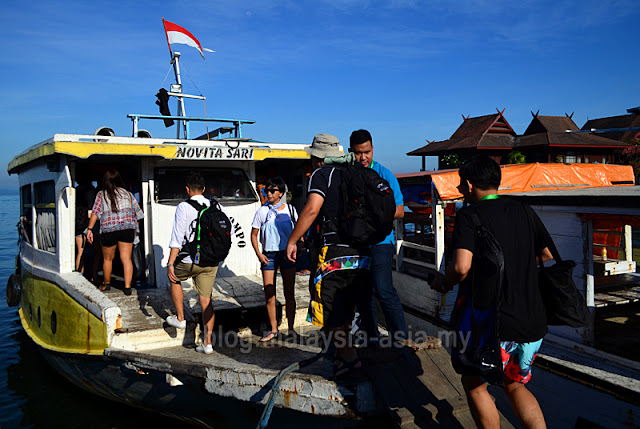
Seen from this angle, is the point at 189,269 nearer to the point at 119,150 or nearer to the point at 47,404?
the point at 119,150

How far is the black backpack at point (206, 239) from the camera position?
4.61 m

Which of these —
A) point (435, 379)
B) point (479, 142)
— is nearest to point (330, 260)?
point (435, 379)

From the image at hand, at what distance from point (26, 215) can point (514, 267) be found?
345 inches

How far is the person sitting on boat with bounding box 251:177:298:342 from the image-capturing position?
16.3ft

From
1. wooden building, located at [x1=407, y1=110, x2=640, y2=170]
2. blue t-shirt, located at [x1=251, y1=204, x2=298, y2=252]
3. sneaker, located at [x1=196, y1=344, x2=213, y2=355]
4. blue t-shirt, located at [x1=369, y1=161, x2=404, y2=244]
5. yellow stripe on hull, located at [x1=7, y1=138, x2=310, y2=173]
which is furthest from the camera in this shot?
wooden building, located at [x1=407, y1=110, x2=640, y2=170]

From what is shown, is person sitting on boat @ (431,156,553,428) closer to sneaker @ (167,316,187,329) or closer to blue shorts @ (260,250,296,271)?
blue shorts @ (260,250,296,271)

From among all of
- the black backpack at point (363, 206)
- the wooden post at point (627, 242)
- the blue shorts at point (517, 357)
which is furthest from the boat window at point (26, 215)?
the wooden post at point (627, 242)

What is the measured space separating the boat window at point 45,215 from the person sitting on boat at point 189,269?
2943 millimetres

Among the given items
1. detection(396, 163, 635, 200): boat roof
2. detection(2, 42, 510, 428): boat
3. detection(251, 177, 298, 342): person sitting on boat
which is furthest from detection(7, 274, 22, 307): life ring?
detection(396, 163, 635, 200): boat roof

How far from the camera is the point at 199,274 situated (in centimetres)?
473

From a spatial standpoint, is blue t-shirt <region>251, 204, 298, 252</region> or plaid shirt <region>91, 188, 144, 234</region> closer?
blue t-shirt <region>251, 204, 298, 252</region>

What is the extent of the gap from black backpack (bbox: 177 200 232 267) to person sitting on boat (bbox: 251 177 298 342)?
0.43 meters

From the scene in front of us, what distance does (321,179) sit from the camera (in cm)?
334

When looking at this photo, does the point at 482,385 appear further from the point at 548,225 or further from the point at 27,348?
the point at 27,348
